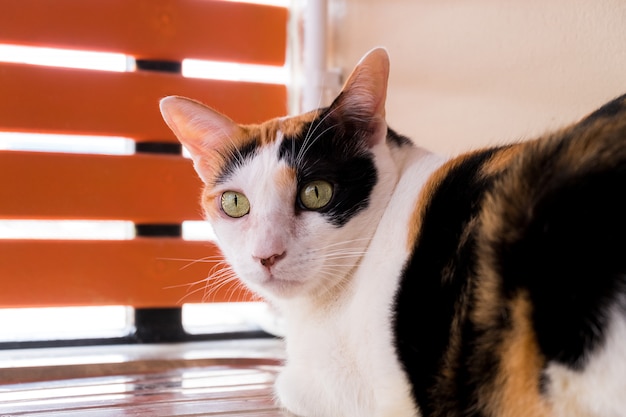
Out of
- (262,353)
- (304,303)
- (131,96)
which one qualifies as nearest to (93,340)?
(262,353)

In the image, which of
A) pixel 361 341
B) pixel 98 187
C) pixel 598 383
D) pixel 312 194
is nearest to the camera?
pixel 598 383

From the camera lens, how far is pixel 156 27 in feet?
5.68

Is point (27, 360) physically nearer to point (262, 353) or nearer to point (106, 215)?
point (106, 215)

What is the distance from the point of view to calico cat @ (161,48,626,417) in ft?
1.87

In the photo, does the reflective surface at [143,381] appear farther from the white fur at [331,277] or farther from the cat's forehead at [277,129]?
the cat's forehead at [277,129]

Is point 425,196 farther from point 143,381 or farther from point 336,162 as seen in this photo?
point 143,381

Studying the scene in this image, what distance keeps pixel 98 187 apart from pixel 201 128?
70cm

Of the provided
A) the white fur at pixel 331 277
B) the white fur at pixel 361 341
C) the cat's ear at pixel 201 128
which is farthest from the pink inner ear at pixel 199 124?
the white fur at pixel 361 341

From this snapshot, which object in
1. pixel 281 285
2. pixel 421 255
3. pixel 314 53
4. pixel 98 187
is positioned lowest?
pixel 98 187

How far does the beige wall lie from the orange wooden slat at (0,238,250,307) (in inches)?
28.5

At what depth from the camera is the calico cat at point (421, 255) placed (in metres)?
0.57

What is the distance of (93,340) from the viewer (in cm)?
171

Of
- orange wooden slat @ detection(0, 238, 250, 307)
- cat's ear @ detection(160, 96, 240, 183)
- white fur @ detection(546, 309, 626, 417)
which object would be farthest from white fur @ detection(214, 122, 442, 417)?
orange wooden slat @ detection(0, 238, 250, 307)

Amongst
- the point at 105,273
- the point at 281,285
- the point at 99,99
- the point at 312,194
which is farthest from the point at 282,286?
the point at 99,99
